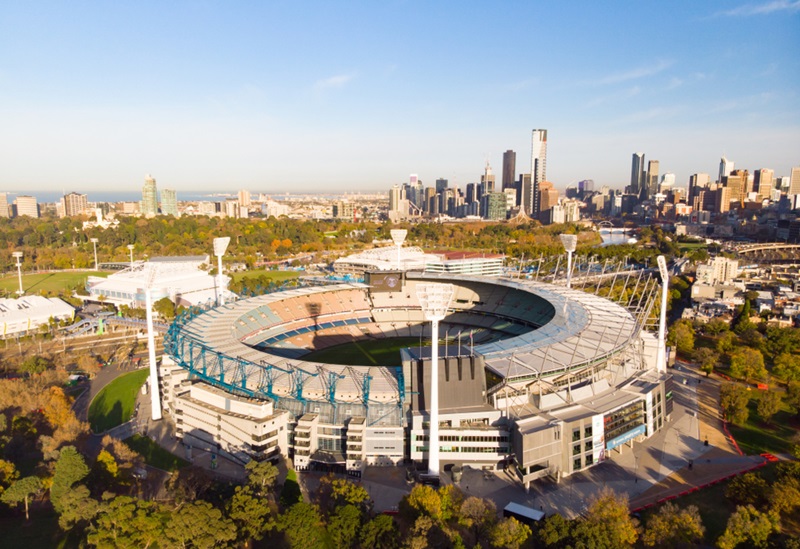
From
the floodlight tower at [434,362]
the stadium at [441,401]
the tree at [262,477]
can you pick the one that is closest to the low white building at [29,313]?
the stadium at [441,401]

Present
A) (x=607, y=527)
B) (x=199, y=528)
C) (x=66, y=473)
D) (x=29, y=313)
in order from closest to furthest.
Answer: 1. (x=199, y=528)
2. (x=607, y=527)
3. (x=66, y=473)
4. (x=29, y=313)

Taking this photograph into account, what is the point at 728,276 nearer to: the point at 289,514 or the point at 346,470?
the point at 346,470

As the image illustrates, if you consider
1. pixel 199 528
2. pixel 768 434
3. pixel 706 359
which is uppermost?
pixel 199 528

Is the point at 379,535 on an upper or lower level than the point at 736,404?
upper

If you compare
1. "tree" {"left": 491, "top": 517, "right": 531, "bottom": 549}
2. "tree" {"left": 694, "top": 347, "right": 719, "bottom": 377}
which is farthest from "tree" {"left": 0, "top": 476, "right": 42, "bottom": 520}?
"tree" {"left": 694, "top": 347, "right": 719, "bottom": 377}

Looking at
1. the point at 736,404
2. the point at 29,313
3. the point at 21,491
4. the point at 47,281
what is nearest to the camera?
the point at 21,491

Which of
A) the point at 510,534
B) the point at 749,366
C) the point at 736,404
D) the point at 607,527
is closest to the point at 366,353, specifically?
the point at 736,404

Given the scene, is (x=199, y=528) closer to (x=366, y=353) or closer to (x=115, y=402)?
(x=115, y=402)
